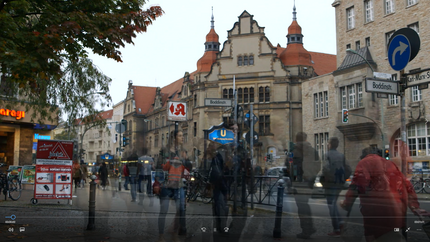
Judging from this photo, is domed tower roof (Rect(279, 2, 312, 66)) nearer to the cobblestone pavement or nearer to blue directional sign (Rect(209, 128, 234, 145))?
blue directional sign (Rect(209, 128, 234, 145))

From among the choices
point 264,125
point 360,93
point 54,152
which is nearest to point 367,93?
point 360,93

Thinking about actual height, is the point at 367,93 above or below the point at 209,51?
below

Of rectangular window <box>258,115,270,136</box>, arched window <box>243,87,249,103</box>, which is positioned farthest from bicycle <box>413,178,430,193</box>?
arched window <box>243,87,249,103</box>

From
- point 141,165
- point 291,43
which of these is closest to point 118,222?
point 141,165

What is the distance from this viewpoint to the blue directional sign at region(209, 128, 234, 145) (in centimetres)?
1241

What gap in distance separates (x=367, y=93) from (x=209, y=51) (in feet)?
114

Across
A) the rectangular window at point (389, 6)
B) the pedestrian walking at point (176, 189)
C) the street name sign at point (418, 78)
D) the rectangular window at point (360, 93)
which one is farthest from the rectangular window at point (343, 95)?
the pedestrian walking at point (176, 189)

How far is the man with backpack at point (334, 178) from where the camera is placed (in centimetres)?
852

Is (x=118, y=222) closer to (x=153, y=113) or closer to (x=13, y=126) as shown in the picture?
(x=13, y=126)

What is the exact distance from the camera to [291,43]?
62812mm

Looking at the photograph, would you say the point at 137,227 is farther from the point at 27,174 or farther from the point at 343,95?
the point at 343,95

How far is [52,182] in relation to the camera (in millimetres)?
14117

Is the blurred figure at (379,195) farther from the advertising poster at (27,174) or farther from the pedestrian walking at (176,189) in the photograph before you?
the advertising poster at (27,174)

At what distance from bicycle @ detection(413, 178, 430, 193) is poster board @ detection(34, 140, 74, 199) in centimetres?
1646
